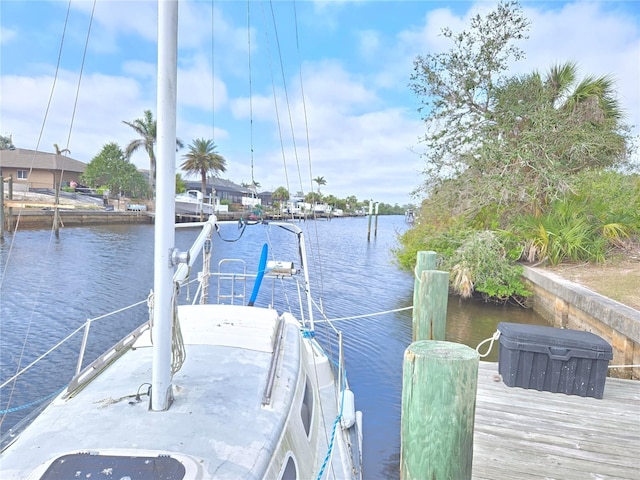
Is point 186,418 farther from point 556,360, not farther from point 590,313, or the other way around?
point 590,313

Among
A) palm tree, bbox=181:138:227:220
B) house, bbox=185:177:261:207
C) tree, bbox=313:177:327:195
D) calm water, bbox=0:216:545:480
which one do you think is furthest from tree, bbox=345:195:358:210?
calm water, bbox=0:216:545:480

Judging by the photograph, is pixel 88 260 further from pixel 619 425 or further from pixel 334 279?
pixel 619 425

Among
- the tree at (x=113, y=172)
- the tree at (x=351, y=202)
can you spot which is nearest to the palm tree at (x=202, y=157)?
the tree at (x=113, y=172)


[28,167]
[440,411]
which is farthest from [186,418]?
[28,167]

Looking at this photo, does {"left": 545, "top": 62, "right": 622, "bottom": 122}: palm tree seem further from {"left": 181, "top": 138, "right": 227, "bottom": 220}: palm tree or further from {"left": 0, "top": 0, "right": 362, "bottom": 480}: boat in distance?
{"left": 181, "top": 138, "right": 227, "bottom": 220}: palm tree

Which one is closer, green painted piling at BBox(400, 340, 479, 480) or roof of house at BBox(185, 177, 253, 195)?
green painted piling at BBox(400, 340, 479, 480)

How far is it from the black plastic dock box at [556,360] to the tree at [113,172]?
55.8m

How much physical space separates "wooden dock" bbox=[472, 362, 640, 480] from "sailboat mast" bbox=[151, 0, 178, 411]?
105 inches

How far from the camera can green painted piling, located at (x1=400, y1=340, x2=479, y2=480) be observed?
291 centimetres

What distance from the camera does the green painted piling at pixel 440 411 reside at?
291 cm

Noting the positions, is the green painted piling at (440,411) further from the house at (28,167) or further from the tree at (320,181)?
the tree at (320,181)

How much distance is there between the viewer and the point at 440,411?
2.94 metres

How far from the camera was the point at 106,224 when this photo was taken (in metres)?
41.1

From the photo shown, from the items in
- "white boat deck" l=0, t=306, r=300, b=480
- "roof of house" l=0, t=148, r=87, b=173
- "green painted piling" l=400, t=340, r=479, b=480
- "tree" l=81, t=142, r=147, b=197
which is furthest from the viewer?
"tree" l=81, t=142, r=147, b=197
